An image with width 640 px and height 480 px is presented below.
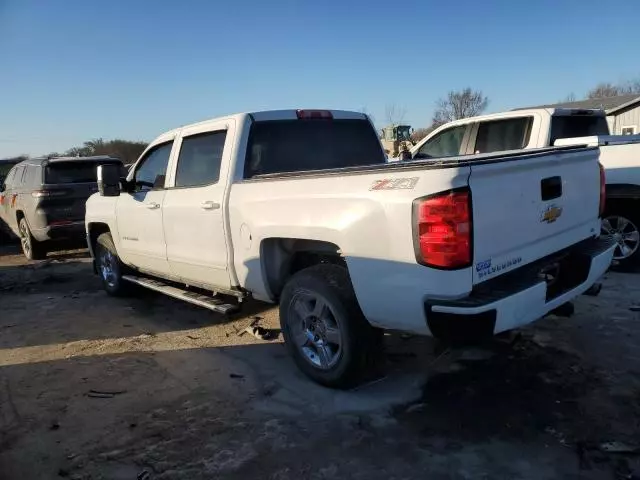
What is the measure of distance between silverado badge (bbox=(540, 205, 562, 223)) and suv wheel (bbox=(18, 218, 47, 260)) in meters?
9.25

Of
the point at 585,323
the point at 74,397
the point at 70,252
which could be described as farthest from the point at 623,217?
the point at 70,252

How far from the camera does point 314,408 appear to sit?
135 inches

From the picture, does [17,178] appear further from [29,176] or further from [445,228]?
[445,228]

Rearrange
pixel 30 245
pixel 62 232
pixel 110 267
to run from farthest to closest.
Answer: pixel 30 245 → pixel 62 232 → pixel 110 267

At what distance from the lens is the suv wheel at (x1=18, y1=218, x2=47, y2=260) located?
9677 mm

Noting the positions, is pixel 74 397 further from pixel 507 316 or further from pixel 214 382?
pixel 507 316

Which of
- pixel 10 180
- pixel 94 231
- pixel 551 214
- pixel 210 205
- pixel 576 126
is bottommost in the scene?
pixel 94 231

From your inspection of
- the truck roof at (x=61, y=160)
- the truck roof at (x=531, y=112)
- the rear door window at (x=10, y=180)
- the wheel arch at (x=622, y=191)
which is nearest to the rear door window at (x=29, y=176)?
the truck roof at (x=61, y=160)

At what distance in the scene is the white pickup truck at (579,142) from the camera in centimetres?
621

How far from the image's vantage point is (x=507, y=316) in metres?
2.87

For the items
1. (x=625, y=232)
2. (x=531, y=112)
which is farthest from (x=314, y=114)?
(x=625, y=232)

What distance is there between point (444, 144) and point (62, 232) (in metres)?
6.59

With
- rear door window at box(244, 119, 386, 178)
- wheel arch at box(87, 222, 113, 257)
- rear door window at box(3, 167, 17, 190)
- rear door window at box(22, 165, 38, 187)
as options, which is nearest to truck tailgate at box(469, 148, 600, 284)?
rear door window at box(244, 119, 386, 178)

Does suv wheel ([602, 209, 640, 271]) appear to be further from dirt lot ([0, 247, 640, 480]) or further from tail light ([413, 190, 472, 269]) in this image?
tail light ([413, 190, 472, 269])
